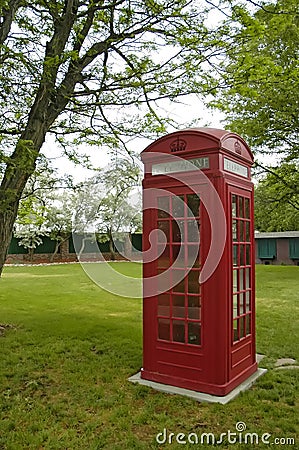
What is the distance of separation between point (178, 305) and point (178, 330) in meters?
0.22

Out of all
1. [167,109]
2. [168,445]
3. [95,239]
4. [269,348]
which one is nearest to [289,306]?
[269,348]

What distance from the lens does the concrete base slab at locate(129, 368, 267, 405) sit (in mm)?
3268

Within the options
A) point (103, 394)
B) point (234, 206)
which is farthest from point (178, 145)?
point (103, 394)

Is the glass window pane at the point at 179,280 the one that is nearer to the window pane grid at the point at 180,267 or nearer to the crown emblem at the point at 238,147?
the window pane grid at the point at 180,267

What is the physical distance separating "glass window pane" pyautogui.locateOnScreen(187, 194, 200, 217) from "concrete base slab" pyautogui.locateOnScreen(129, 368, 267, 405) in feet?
5.06

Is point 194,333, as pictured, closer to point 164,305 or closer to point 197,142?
point 164,305

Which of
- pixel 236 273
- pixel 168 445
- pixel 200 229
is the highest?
pixel 200 229

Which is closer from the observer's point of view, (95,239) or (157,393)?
(157,393)

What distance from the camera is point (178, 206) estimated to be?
362 cm

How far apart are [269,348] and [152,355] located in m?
1.77

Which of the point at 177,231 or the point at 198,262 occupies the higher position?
the point at 177,231

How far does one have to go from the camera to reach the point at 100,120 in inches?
235

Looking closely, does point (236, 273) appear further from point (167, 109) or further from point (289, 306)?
point (289, 306)

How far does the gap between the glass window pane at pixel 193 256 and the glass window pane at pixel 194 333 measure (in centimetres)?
54
